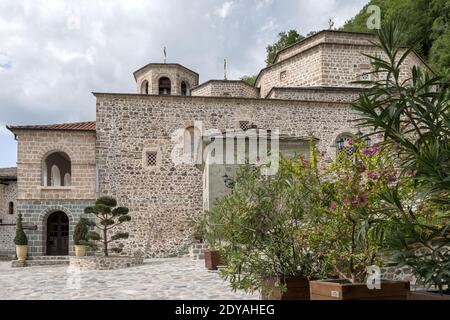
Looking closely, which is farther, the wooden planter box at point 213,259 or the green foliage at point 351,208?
the wooden planter box at point 213,259

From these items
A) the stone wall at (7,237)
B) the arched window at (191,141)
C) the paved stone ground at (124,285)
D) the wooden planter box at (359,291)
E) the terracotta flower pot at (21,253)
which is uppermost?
the arched window at (191,141)

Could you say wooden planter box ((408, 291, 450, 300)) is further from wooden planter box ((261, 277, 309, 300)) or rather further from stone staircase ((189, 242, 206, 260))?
stone staircase ((189, 242, 206, 260))

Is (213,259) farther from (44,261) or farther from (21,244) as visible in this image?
(21,244)

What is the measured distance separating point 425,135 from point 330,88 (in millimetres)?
16951

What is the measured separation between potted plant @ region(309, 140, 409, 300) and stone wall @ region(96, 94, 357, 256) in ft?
41.7

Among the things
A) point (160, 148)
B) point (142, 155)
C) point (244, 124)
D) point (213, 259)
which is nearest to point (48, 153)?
point (142, 155)

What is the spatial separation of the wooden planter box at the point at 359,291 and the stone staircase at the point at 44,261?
13007 millimetres

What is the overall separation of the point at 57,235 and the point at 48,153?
3273mm

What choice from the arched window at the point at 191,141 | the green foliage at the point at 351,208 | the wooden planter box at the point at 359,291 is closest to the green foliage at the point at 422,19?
the arched window at the point at 191,141

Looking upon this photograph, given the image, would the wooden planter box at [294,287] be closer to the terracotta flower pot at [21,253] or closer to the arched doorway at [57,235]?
the terracotta flower pot at [21,253]

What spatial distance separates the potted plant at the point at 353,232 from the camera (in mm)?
4582

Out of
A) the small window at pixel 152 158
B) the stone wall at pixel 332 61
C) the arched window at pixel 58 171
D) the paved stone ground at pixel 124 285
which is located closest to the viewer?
the paved stone ground at pixel 124 285

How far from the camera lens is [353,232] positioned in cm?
481
